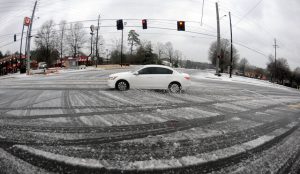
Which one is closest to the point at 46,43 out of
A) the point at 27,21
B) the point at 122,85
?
the point at 27,21

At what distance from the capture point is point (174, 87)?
11414mm

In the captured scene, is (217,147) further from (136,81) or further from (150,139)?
(136,81)

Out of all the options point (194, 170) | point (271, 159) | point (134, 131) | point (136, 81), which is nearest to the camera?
point (194, 170)

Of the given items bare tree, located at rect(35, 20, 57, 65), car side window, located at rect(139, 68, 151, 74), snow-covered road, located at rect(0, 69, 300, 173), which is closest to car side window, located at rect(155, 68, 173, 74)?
car side window, located at rect(139, 68, 151, 74)

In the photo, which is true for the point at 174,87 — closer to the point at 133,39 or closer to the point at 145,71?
the point at 145,71

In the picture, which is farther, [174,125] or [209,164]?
[174,125]

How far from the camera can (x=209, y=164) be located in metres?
2.92

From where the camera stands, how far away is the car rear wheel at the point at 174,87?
11383mm

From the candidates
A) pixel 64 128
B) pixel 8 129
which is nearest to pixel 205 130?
pixel 64 128

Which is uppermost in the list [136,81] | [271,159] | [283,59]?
[283,59]

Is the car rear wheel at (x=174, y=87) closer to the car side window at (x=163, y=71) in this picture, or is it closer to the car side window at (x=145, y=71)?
the car side window at (x=163, y=71)

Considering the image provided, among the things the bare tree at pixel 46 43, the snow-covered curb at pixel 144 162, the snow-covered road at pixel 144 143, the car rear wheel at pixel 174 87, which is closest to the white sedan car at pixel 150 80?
the car rear wheel at pixel 174 87

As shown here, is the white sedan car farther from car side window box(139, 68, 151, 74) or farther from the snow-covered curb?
the snow-covered curb

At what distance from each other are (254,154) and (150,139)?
183 centimetres
